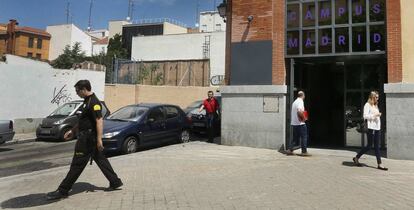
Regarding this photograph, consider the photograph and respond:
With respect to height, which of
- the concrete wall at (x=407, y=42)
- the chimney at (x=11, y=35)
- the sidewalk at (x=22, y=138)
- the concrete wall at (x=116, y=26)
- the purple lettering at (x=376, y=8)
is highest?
the concrete wall at (x=116, y=26)

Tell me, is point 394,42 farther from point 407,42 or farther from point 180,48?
point 180,48

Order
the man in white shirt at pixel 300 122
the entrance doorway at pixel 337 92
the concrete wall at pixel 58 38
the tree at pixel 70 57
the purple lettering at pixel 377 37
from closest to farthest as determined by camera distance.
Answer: the man in white shirt at pixel 300 122 < the purple lettering at pixel 377 37 < the entrance doorway at pixel 337 92 < the tree at pixel 70 57 < the concrete wall at pixel 58 38

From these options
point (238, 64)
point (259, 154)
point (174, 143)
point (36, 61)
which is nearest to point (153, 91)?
point (36, 61)

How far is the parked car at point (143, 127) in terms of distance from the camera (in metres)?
11.4

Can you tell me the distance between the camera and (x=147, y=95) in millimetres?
23703

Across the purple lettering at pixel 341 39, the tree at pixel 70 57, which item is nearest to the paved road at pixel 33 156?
the purple lettering at pixel 341 39

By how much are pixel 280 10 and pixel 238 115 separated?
11.2 feet

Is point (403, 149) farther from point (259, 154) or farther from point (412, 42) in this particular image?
point (259, 154)

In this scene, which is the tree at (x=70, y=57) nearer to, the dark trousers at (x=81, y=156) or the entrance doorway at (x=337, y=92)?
the entrance doorway at (x=337, y=92)

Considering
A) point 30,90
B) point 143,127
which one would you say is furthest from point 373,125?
point 30,90

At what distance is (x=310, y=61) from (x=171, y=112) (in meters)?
4.94

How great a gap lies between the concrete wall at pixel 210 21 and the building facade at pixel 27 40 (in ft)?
110

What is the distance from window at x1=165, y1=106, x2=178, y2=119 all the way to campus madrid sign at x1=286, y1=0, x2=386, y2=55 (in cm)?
453

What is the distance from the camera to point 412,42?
406 inches
